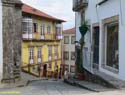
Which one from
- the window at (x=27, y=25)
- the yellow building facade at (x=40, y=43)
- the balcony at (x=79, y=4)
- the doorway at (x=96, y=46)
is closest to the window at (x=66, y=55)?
the yellow building facade at (x=40, y=43)

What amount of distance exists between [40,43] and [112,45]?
32.9m

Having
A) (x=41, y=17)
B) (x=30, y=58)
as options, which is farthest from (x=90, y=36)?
(x=41, y=17)

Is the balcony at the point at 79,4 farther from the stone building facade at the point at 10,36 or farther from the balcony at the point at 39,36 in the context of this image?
the balcony at the point at 39,36

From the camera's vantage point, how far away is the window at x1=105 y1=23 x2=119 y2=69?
18.9 m

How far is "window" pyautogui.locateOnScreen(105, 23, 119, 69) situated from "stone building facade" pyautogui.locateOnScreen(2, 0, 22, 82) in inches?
206

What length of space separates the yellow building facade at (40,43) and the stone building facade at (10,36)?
67.6 ft

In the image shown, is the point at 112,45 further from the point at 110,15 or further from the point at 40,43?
the point at 40,43

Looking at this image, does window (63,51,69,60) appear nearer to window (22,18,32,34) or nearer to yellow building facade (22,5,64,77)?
yellow building facade (22,5,64,77)

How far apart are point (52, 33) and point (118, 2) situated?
132 feet

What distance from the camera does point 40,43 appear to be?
172 ft

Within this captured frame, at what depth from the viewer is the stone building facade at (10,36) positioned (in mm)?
21056

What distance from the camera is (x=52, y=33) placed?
189 feet

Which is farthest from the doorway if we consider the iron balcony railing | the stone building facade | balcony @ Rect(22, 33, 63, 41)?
the iron balcony railing

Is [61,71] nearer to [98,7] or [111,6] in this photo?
[98,7]
